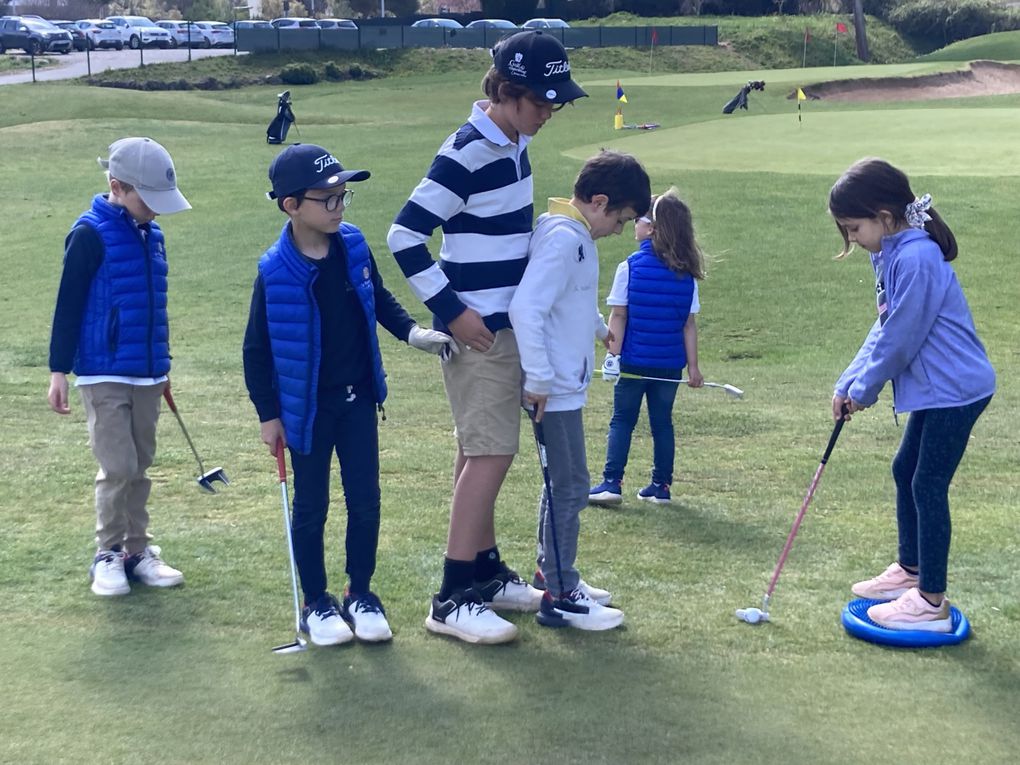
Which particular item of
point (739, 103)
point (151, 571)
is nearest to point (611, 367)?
point (151, 571)

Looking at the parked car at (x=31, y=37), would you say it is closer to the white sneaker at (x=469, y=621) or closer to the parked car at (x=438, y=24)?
the parked car at (x=438, y=24)

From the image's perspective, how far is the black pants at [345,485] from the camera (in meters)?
4.42

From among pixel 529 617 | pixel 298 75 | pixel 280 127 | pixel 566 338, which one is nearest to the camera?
pixel 566 338

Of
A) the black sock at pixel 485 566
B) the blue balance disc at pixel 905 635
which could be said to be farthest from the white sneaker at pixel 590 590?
the blue balance disc at pixel 905 635

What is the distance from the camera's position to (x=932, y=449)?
430 centimetres

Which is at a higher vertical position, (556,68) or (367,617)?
(556,68)

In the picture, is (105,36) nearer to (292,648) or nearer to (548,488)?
(548,488)

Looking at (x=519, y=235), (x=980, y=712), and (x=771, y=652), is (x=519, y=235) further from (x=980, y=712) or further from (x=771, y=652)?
(x=980, y=712)

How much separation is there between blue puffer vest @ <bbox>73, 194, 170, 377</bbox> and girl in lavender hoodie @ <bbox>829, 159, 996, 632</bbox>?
2.69m

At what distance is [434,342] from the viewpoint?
4289mm

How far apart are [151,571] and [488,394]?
161 centimetres

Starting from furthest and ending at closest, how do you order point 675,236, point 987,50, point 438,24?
point 438,24
point 987,50
point 675,236

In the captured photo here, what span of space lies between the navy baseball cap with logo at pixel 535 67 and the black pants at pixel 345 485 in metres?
1.23

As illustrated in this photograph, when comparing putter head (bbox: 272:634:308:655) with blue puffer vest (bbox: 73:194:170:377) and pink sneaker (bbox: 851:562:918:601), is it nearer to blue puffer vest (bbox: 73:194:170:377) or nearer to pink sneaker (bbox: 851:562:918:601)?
blue puffer vest (bbox: 73:194:170:377)
